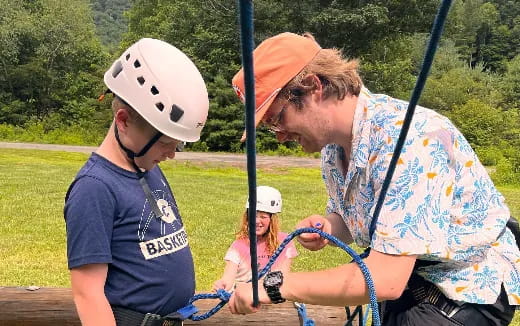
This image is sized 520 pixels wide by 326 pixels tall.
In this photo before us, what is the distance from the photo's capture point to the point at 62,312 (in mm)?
3379

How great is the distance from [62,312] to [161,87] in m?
1.75

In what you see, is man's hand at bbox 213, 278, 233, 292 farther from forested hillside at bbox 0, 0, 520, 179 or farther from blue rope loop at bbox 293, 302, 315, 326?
forested hillside at bbox 0, 0, 520, 179

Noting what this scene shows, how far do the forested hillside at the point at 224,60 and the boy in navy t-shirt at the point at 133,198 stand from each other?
18.3 meters

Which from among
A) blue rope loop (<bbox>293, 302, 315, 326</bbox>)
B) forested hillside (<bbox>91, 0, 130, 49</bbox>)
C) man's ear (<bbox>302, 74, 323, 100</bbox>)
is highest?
man's ear (<bbox>302, 74, 323, 100</bbox>)

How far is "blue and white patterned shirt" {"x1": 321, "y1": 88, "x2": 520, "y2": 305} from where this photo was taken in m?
1.71

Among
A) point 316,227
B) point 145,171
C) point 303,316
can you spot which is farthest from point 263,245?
point 145,171

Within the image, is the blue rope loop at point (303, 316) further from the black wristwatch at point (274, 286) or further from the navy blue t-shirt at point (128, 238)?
the black wristwatch at point (274, 286)

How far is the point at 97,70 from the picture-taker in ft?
114

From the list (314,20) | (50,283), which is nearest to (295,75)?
(50,283)

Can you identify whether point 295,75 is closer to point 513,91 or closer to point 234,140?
point 234,140

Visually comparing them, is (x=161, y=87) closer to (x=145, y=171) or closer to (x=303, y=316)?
(x=145, y=171)

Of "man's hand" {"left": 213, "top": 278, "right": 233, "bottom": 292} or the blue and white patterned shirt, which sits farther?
"man's hand" {"left": 213, "top": 278, "right": 233, "bottom": 292}

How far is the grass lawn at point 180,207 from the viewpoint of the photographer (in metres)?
7.73

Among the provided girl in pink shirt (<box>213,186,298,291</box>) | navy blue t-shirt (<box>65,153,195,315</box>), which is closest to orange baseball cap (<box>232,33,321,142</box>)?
navy blue t-shirt (<box>65,153,195,315</box>)
